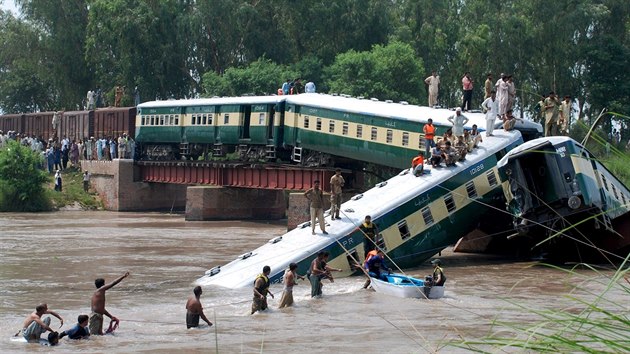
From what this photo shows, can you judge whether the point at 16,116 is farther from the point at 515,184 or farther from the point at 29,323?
the point at 29,323

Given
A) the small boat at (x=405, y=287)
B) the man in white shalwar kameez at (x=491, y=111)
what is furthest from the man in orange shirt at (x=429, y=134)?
the small boat at (x=405, y=287)

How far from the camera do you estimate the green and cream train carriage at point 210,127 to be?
141 feet

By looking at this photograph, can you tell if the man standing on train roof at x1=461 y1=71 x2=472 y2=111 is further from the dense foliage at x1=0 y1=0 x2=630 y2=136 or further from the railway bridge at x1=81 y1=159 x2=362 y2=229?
the dense foliage at x1=0 y1=0 x2=630 y2=136

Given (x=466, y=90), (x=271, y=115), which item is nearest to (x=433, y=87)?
(x=466, y=90)

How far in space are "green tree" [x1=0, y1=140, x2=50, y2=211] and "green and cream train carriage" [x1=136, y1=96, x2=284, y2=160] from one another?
532 cm

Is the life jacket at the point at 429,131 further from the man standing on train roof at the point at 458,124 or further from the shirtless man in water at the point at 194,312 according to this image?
the shirtless man in water at the point at 194,312

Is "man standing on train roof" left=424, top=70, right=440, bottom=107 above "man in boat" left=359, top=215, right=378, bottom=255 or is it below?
above

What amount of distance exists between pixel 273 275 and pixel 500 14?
136 ft

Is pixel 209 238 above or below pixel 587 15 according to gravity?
below

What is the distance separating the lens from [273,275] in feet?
73.8

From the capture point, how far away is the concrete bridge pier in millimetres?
48938

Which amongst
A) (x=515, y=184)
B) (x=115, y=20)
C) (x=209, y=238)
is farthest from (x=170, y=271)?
(x=115, y=20)

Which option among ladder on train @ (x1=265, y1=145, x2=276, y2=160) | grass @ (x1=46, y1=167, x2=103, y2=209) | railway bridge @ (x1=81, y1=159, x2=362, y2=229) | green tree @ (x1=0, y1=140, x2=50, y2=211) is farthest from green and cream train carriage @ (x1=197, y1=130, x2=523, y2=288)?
grass @ (x1=46, y1=167, x2=103, y2=209)

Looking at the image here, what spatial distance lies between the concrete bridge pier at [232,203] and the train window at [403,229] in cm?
2440
